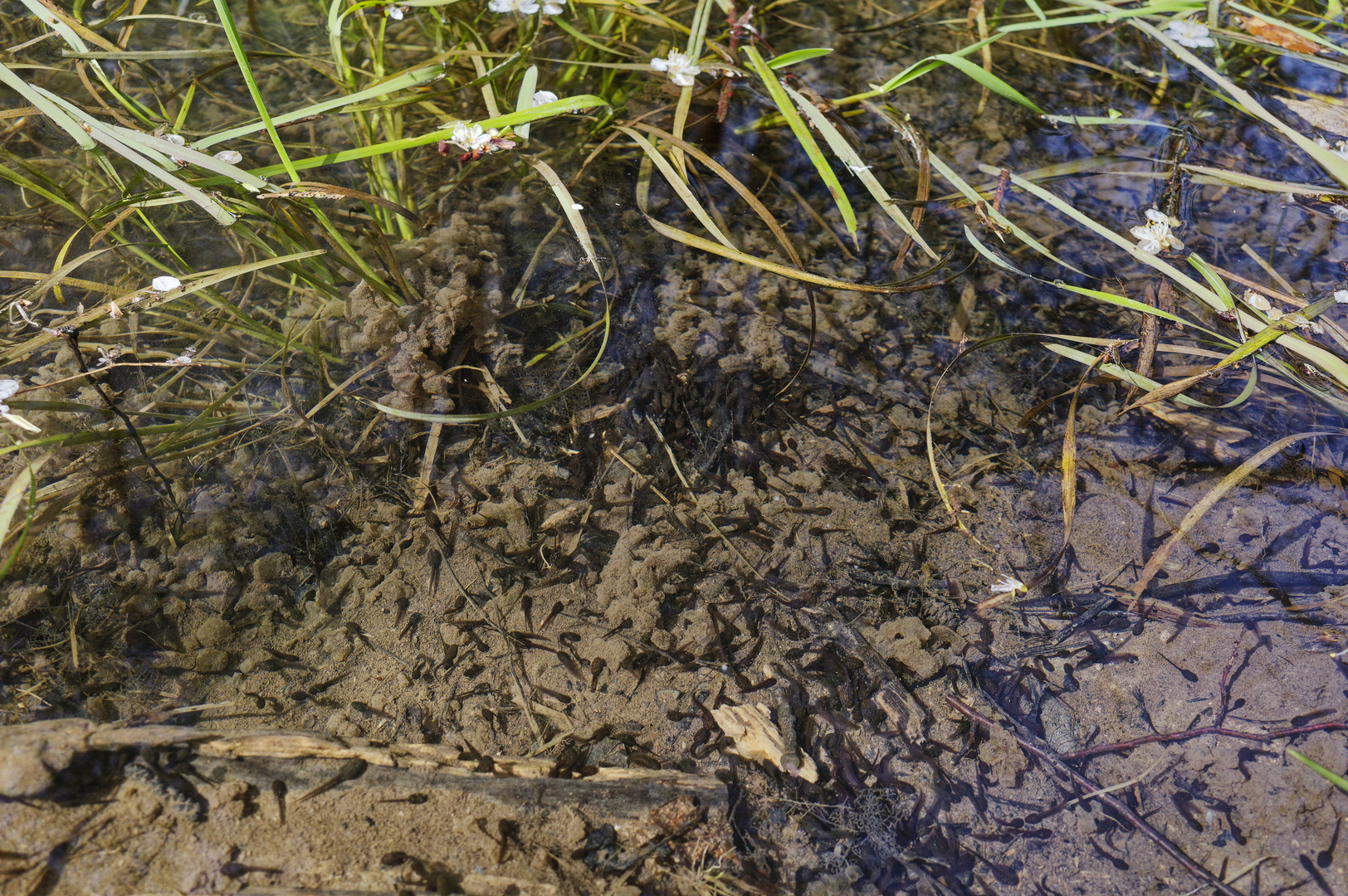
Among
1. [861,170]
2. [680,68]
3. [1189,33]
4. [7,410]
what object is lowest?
[7,410]

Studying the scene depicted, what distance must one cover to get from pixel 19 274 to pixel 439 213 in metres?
1.22

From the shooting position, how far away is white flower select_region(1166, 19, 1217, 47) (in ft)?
9.37

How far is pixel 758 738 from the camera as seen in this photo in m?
1.58

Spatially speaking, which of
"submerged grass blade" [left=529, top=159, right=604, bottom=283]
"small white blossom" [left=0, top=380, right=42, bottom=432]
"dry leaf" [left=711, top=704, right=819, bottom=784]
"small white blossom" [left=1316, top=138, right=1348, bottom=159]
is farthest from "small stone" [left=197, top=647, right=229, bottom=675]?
"small white blossom" [left=1316, top=138, right=1348, bottom=159]

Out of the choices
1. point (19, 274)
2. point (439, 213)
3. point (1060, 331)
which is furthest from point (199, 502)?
point (1060, 331)

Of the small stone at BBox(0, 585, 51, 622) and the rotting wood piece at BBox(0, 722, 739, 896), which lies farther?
the small stone at BBox(0, 585, 51, 622)

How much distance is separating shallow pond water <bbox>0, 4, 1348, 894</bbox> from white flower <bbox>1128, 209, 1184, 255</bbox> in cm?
6

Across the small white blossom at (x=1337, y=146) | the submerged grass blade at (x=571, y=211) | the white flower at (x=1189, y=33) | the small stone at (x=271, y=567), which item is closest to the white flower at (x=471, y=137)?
the submerged grass blade at (x=571, y=211)

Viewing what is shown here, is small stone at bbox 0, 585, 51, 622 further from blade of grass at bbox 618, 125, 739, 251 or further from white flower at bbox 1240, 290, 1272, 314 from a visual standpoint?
white flower at bbox 1240, 290, 1272, 314

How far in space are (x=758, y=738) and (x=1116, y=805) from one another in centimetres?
79

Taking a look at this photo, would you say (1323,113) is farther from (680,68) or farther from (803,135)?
(680,68)

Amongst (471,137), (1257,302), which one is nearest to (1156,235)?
(1257,302)

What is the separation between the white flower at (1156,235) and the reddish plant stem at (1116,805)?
1702 mm

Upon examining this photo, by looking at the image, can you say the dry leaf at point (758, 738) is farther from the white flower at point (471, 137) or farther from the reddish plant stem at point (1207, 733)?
the white flower at point (471, 137)
